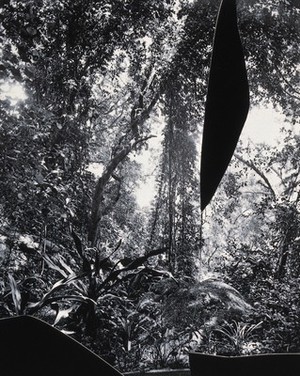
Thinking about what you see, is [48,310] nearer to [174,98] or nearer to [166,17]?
[174,98]

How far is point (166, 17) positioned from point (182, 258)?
236 cm

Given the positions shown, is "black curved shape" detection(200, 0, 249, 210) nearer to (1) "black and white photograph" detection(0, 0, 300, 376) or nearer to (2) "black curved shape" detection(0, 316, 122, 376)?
(2) "black curved shape" detection(0, 316, 122, 376)

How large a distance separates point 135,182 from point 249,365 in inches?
153

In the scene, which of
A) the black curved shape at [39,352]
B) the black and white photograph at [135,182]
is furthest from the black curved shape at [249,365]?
the black and white photograph at [135,182]

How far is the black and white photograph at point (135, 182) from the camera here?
6.91 feet

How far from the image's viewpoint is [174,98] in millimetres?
3648

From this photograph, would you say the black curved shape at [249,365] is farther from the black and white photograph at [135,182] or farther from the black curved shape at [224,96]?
the black and white photograph at [135,182]

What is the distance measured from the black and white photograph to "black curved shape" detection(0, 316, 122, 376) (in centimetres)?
152

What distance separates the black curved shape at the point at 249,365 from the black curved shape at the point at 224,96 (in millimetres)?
→ 66

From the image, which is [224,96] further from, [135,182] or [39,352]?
[135,182]

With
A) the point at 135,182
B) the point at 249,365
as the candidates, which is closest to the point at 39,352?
the point at 249,365

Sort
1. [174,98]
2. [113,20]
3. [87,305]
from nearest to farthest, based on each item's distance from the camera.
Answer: [87,305] → [113,20] → [174,98]

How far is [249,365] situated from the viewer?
4.4 inches

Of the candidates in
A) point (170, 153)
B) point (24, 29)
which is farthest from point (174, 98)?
point (24, 29)
